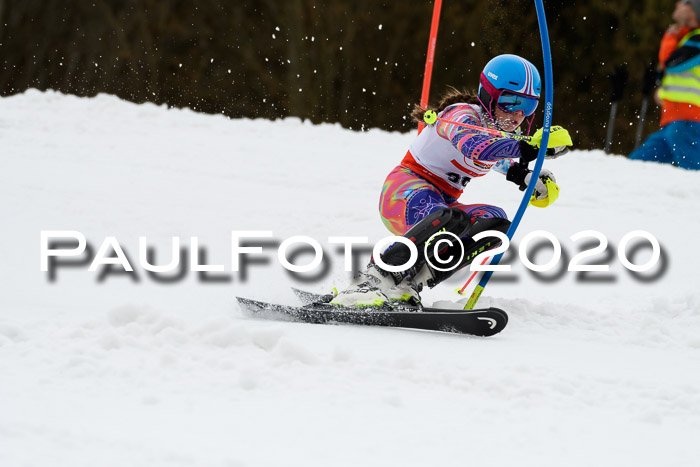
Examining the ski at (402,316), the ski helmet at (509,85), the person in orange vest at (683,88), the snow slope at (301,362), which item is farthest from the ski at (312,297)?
the person in orange vest at (683,88)

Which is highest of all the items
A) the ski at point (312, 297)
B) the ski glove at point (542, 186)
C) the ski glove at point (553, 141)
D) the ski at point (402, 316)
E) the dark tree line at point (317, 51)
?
the dark tree line at point (317, 51)

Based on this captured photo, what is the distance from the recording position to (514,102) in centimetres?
430

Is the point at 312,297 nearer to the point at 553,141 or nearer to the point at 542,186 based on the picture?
the point at 542,186

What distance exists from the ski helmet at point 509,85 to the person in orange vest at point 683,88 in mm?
5751

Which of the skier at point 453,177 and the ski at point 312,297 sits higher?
the skier at point 453,177

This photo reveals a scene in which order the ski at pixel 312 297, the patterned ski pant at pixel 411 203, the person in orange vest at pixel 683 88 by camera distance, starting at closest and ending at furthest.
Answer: the patterned ski pant at pixel 411 203, the ski at pixel 312 297, the person in orange vest at pixel 683 88

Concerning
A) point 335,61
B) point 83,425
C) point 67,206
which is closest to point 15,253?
point 67,206

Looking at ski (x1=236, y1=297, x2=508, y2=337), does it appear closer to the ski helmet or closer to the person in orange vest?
the ski helmet

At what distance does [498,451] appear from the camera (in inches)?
101

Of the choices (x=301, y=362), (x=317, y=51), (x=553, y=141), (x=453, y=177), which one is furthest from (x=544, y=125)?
(x=317, y=51)

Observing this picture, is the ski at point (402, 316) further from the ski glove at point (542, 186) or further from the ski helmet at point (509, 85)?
the ski helmet at point (509, 85)

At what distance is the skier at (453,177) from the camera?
416 centimetres

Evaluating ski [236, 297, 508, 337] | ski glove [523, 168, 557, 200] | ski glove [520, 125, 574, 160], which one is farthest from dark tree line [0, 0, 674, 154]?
ski [236, 297, 508, 337]

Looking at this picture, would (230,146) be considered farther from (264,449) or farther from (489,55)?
(489,55)
